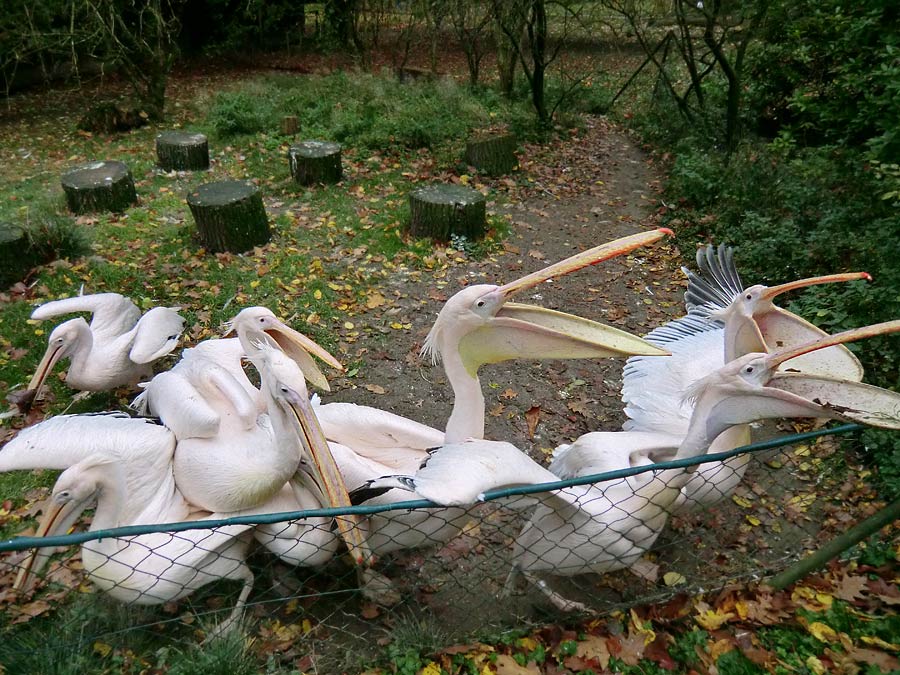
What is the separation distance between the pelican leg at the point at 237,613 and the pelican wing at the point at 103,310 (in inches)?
77.4

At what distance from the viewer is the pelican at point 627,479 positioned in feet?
6.20

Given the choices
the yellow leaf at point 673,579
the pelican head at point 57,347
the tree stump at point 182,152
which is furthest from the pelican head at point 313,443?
the tree stump at point 182,152

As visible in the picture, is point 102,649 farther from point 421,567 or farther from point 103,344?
point 103,344

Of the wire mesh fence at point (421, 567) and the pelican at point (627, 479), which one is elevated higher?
the pelican at point (627, 479)

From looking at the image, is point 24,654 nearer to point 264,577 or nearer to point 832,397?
point 264,577

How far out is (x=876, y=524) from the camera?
2109 mm

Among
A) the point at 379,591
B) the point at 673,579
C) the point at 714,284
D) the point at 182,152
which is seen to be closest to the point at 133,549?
the point at 379,591

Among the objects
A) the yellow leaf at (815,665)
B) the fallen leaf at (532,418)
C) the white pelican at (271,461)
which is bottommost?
the fallen leaf at (532,418)

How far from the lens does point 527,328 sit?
2.36 metres

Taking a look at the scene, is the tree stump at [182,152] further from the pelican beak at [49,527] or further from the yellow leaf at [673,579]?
the yellow leaf at [673,579]

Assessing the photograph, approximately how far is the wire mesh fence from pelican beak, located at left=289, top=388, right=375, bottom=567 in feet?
0.36

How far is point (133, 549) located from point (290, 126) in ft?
22.5

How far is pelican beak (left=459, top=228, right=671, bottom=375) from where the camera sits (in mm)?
2264

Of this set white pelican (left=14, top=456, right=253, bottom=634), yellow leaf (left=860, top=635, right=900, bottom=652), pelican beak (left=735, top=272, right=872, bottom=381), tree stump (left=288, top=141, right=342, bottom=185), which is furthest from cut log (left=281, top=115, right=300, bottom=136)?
yellow leaf (left=860, top=635, right=900, bottom=652)
